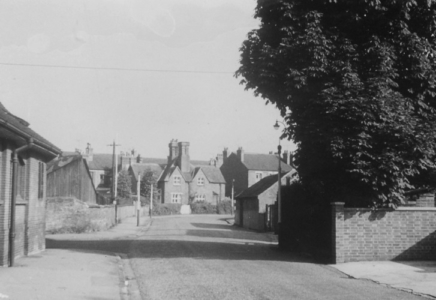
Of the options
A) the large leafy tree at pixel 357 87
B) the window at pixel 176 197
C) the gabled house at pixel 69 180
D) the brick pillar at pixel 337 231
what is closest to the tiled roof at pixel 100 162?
the window at pixel 176 197

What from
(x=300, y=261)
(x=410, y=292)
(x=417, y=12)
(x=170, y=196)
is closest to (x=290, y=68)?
(x=417, y=12)

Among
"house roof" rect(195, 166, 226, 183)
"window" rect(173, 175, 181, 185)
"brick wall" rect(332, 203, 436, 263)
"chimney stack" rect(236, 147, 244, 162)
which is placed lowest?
"brick wall" rect(332, 203, 436, 263)

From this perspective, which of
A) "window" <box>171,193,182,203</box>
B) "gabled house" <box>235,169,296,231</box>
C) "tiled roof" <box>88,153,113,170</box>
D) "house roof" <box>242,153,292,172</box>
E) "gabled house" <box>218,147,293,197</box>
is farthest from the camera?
"tiled roof" <box>88,153,113,170</box>

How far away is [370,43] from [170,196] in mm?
75804

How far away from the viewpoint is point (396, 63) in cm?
1781

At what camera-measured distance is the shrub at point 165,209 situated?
262 ft

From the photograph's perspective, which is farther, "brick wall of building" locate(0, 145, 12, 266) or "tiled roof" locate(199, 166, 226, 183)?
"tiled roof" locate(199, 166, 226, 183)

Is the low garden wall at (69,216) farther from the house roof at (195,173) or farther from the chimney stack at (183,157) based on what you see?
the chimney stack at (183,157)

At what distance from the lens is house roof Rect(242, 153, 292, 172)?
94.1 metres

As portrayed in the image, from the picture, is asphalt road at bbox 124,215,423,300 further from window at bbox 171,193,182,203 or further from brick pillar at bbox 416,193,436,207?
window at bbox 171,193,182,203

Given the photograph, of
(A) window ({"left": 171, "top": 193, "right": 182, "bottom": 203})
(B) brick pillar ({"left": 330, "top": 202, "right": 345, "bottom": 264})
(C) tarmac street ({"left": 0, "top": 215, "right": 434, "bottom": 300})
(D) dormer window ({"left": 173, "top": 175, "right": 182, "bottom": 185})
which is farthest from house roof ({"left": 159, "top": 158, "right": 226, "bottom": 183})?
(B) brick pillar ({"left": 330, "top": 202, "right": 345, "bottom": 264})

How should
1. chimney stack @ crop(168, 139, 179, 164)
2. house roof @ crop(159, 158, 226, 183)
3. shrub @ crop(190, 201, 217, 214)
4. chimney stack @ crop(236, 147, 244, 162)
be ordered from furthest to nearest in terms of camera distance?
chimney stack @ crop(236, 147, 244, 162) < chimney stack @ crop(168, 139, 179, 164) < house roof @ crop(159, 158, 226, 183) < shrub @ crop(190, 201, 217, 214)

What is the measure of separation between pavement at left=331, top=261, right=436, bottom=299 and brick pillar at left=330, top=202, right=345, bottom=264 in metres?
0.38

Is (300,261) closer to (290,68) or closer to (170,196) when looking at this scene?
(290,68)
